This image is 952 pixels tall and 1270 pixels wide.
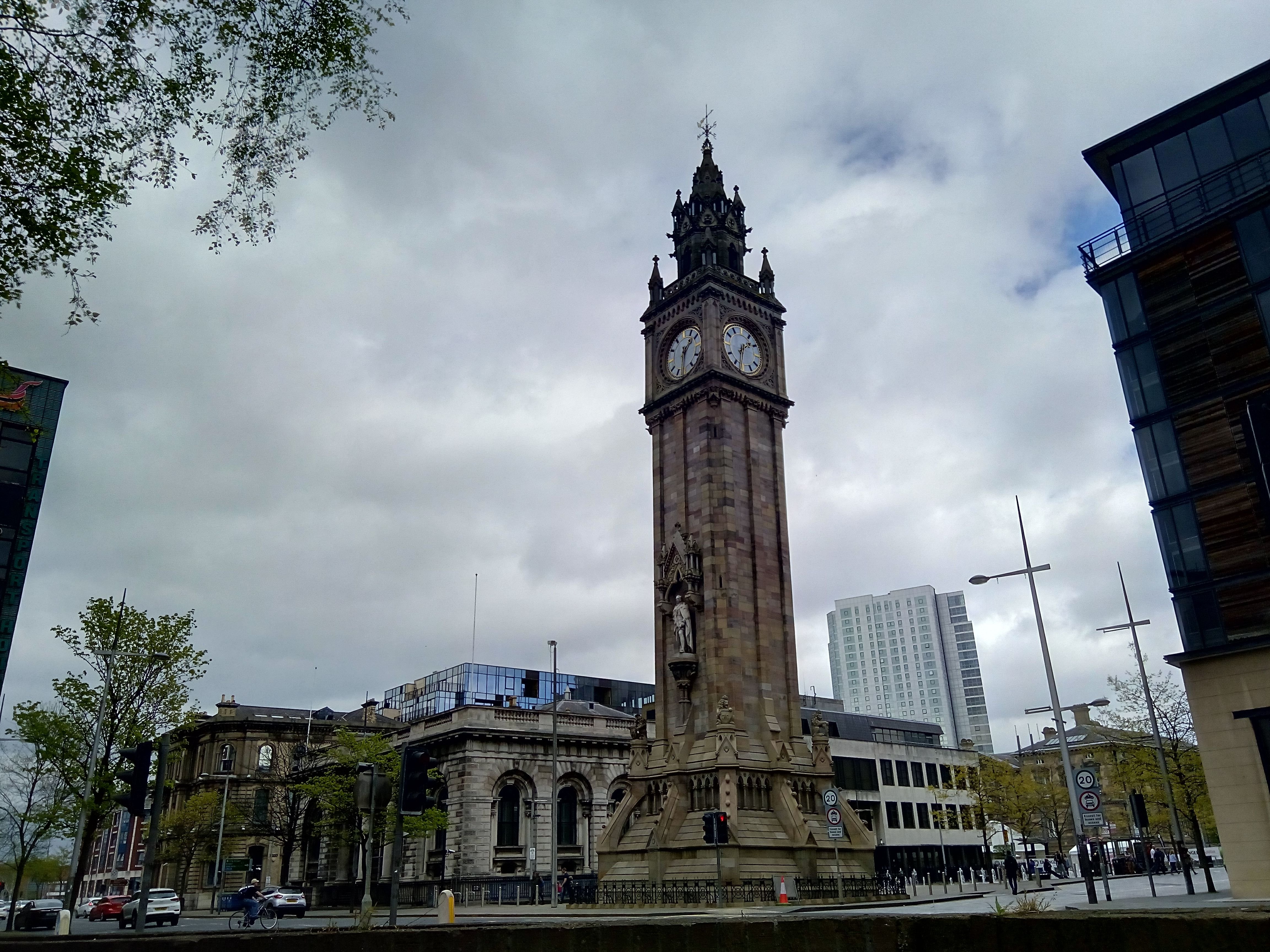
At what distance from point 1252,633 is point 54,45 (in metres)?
32.4

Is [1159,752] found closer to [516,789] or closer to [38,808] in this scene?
[516,789]

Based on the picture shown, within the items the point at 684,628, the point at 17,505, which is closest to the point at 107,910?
the point at 17,505

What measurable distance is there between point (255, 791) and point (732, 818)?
60.3m

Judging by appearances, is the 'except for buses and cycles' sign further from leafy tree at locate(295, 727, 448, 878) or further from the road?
leafy tree at locate(295, 727, 448, 878)

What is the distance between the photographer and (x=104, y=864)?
113875 mm

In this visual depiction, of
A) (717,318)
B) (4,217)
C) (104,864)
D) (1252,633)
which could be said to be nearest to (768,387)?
(717,318)

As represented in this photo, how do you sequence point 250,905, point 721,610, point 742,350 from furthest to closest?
point 742,350, point 721,610, point 250,905

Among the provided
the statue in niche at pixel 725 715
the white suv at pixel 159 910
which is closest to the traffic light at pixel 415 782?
the statue in niche at pixel 725 715

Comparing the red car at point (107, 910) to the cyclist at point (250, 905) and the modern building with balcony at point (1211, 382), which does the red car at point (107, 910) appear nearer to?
the cyclist at point (250, 905)

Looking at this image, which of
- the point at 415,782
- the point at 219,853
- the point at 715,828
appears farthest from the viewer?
the point at 219,853

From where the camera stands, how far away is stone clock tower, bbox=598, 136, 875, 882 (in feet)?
124

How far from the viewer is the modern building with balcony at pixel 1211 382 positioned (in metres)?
27.9

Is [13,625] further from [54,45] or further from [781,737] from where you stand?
[54,45]

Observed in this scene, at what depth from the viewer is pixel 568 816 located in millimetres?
59094
